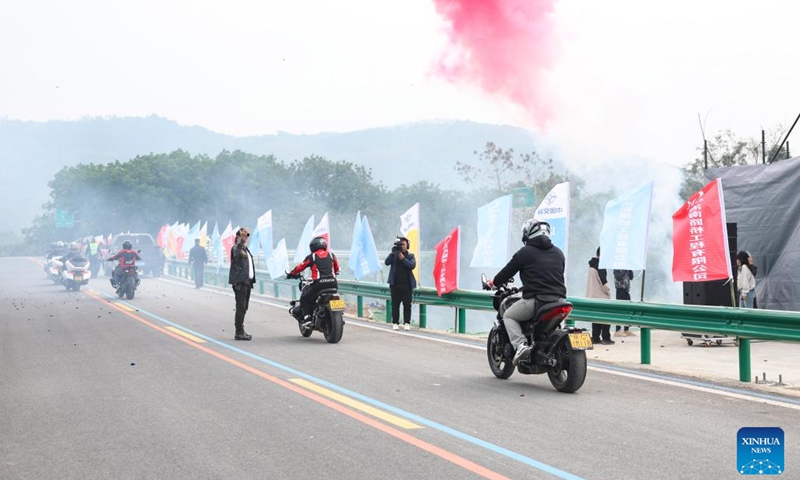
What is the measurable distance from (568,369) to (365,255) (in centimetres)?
1453

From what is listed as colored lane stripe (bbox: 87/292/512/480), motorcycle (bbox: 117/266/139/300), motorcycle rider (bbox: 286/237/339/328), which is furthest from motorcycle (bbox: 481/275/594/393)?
motorcycle (bbox: 117/266/139/300)

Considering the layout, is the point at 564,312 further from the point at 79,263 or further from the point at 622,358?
the point at 79,263

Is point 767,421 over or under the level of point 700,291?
under

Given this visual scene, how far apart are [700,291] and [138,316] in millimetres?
13030

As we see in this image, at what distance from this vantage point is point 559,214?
57.2 ft

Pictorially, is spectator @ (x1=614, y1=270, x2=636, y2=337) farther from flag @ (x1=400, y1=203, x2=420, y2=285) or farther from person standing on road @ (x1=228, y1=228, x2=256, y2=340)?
person standing on road @ (x1=228, y1=228, x2=256, y2=340)

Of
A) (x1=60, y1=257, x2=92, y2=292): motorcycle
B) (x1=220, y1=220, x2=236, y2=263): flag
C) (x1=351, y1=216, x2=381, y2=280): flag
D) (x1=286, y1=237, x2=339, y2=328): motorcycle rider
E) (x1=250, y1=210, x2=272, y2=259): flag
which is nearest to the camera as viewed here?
(x1=286, y1=237, x2=339, y2=328): motorcycle rider

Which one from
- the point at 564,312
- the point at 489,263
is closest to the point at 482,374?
the point at 564,312

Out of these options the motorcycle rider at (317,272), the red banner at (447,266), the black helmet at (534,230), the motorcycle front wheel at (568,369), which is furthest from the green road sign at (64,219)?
the motorcycle front wheel at (568,369)

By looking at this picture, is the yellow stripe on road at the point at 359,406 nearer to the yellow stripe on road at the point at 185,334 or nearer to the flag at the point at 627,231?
the yellow stripe on road at the point at 185,334

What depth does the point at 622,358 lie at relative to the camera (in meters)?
14.5

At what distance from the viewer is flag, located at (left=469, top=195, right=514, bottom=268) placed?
1908 cm

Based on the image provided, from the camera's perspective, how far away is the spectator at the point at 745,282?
59.9 ft

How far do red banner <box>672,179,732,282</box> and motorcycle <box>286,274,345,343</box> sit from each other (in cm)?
563
